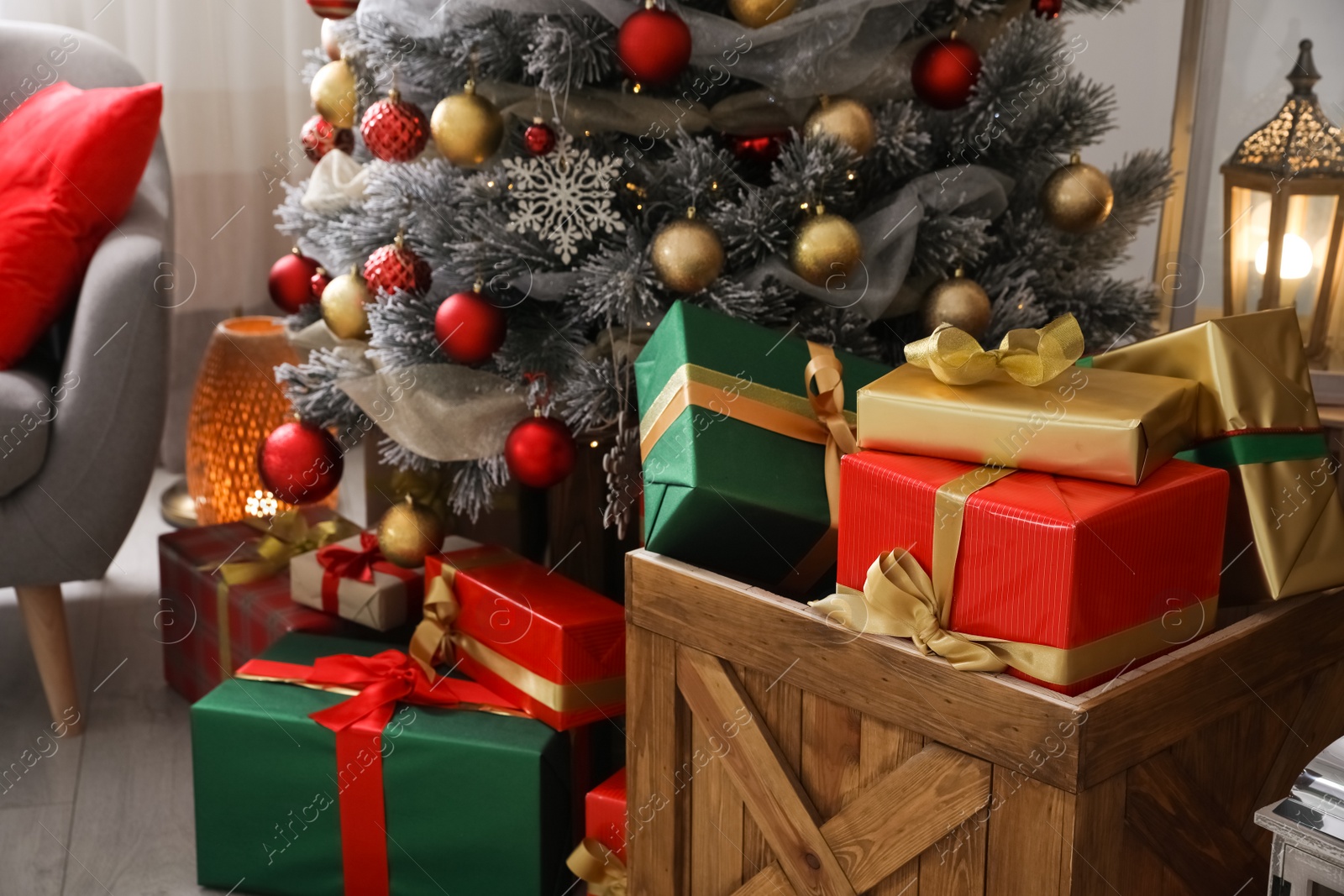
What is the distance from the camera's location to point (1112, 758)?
28.7 inches

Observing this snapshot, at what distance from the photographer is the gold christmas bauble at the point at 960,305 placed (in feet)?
3.80

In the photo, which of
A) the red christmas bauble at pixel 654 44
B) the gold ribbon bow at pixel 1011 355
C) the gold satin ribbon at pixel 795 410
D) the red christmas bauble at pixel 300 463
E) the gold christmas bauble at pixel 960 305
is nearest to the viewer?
the gold ribbon bow at pixel 1011 355

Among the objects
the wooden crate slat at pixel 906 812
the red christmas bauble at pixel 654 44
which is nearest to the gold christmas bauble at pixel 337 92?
the red christmas bauble at pixel 654 44

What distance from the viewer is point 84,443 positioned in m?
1.36

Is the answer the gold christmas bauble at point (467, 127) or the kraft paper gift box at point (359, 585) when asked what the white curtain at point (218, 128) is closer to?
the kraft paper gift box at point (359, 585)

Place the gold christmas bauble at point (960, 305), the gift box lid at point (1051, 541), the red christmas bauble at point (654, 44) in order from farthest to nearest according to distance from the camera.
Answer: the gold christmas bauble at point (960, 305), the red christmas bauble at point (654, 44), the gift box lid at point (1051, 541)

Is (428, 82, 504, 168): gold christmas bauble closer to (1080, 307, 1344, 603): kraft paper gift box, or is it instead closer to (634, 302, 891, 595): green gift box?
(634, 302, 891, 595): green gift box

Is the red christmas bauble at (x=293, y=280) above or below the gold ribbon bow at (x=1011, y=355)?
below

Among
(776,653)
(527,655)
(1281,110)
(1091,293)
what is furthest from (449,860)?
(1281,110)

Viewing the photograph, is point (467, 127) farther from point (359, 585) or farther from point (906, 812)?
point (906, 812)

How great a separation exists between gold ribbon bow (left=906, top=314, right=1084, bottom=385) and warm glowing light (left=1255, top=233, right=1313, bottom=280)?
0.65 m

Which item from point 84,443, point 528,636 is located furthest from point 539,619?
point 84,443

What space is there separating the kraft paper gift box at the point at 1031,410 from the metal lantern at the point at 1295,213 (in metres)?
0.59

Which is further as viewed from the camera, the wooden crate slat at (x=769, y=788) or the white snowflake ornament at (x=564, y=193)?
the white snowflake ornament at (x=564, y=193)
